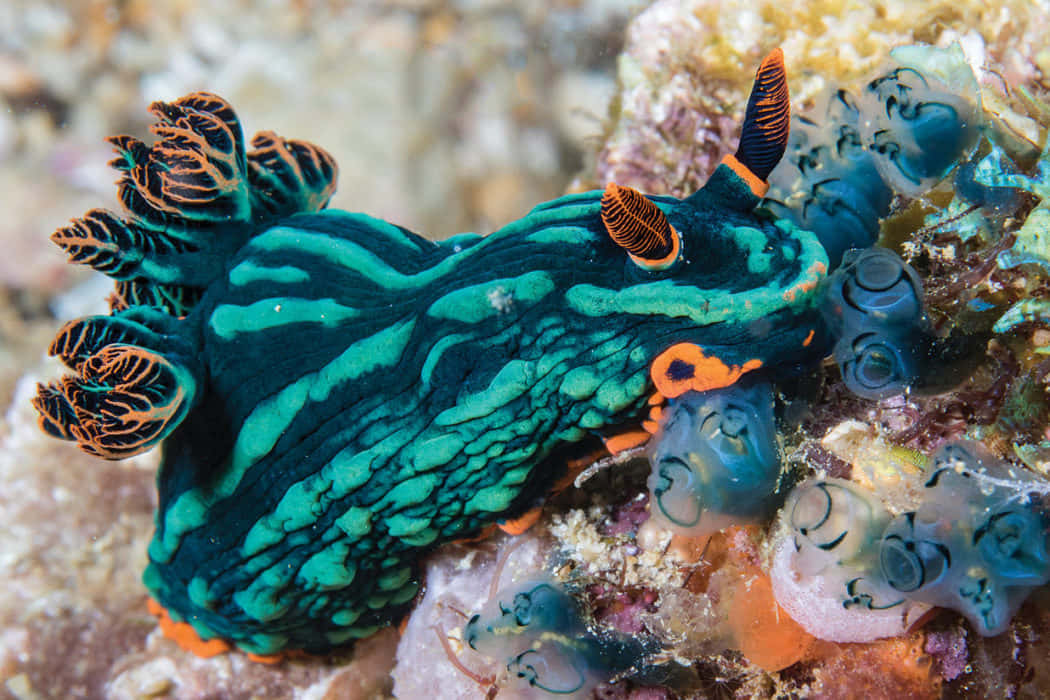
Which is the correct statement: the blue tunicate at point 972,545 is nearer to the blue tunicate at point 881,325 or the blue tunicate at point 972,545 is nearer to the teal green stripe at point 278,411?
the blue tunicate at point 881,325

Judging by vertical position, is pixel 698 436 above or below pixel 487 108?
above

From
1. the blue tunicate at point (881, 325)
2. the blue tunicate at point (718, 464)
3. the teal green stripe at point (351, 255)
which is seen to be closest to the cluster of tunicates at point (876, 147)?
the blue tunicate at point (881, 325)

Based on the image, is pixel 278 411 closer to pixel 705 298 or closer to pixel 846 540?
→ pixel 705 298

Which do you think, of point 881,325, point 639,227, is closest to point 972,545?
point 881,325

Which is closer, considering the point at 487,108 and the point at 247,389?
the point at 247,389

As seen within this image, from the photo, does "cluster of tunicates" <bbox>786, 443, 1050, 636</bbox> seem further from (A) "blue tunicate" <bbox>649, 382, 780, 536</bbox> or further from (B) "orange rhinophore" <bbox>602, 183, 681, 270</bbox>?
(B) "orange rhinophore" <bbox>602, 183, 681, 270</bbox>

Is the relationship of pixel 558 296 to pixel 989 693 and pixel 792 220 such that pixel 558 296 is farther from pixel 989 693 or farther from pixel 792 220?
pixel 989 693

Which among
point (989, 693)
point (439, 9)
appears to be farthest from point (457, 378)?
point (439, 9)
